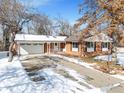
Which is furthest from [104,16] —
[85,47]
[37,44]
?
[37,44]

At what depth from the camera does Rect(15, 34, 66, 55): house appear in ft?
95.8

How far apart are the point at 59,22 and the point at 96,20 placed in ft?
116

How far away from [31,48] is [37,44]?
137cm

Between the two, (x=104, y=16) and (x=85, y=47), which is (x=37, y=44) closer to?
(x=85, y=47)

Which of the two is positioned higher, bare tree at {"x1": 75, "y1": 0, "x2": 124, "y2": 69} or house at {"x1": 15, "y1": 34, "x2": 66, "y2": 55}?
bare tree at {"x1": 75, "y1": 0, "x2": 124, "y2": 69}

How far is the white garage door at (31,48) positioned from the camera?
29.3m

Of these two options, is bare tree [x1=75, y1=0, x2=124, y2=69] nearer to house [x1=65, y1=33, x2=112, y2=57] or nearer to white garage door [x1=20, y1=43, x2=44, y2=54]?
house [x1=65, y1=33, x2=112, y2=57]

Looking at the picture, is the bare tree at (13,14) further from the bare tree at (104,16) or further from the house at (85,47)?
the house at (85,47)

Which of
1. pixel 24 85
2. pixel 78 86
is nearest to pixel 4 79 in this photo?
pixel 24 85

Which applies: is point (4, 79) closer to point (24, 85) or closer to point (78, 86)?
point (24, 85)

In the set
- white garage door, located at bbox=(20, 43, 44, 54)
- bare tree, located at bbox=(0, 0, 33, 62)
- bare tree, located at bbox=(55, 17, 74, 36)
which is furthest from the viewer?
bare tree, located at bbox=(55, 17, 74, 36)

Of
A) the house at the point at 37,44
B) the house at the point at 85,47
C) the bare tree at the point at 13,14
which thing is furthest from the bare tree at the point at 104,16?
the house at the point at 37,44

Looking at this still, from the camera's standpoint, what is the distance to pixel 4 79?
11531 millimetres

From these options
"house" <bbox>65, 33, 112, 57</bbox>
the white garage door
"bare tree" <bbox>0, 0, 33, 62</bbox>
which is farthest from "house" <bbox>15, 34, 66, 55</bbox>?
"bare tree" <bbox>0, 0, 33, 62</bbox>
